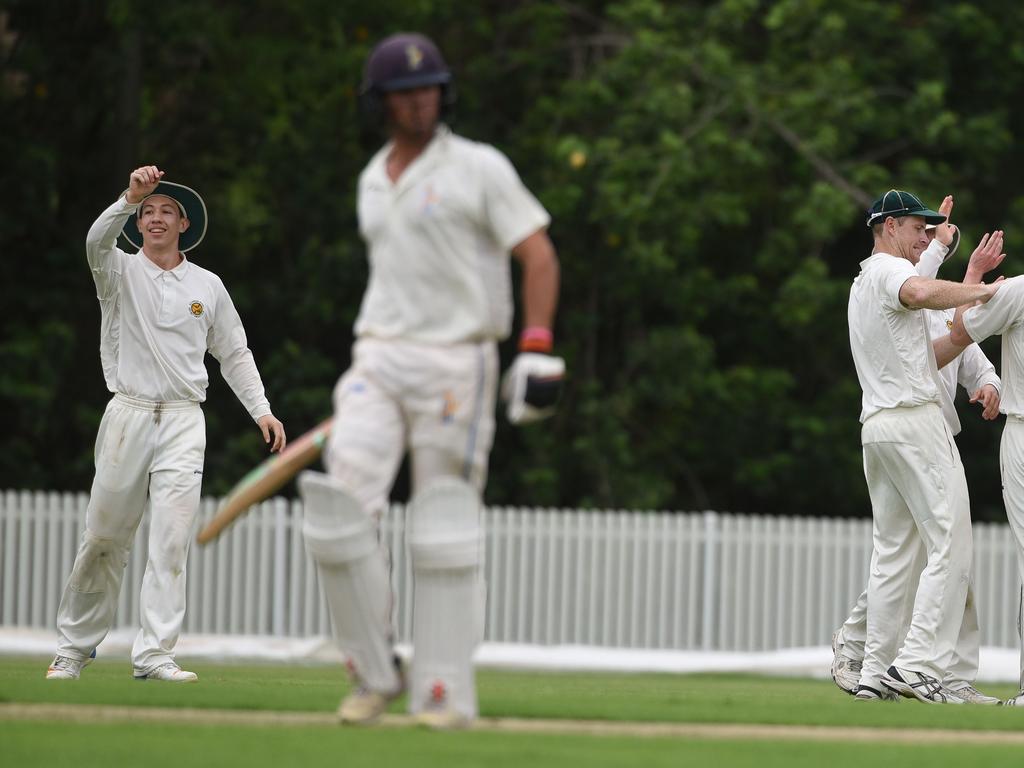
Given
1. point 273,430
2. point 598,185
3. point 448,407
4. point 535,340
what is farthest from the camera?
point 598,185

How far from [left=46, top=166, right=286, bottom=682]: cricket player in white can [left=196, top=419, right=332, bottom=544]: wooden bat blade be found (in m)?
2.61

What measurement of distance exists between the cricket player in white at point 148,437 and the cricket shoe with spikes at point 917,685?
10.2 feet

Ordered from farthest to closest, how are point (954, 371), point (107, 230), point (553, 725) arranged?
point (954, 371) → point (107, 230) → point (553, 725)

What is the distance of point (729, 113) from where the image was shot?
19.8 metres

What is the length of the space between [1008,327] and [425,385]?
12.8ft

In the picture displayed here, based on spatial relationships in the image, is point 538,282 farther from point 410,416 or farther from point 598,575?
point 598,575

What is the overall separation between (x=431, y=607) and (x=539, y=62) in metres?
16.6

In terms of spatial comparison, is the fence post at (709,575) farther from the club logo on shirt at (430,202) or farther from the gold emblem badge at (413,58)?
the gold emblem badge at (413,58)

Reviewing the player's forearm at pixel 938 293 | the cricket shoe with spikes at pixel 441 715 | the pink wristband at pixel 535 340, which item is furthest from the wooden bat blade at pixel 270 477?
the player's forearm at pixel 938 293

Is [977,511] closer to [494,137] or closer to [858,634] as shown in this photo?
[494,137]

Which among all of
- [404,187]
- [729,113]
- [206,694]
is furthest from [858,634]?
[729,113]

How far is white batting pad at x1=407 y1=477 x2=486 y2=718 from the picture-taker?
5.77m

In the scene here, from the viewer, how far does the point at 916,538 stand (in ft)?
29.0

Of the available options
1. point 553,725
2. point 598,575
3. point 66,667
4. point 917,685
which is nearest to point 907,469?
point 917,685
